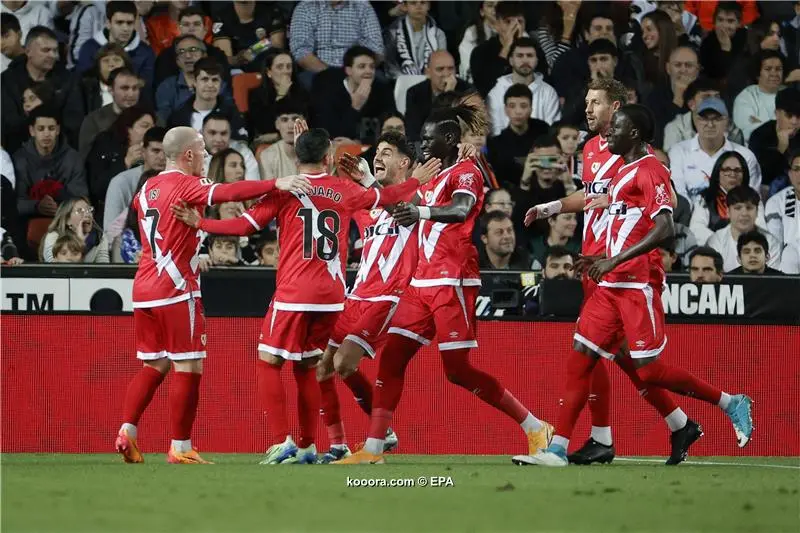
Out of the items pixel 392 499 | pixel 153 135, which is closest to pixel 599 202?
pixel 392 499

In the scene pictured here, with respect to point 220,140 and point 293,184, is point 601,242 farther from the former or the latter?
point 220,140

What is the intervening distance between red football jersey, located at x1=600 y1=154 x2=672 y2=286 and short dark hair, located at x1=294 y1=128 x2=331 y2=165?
6.53 feet

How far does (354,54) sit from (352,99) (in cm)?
48

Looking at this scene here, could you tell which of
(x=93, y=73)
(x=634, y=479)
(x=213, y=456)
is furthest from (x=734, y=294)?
(x=93, y=73)

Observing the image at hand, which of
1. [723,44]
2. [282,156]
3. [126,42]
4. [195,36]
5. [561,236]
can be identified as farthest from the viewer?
[723,44]

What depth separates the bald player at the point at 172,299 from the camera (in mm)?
9078

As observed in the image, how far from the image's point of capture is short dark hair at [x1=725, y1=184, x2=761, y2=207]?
13.3 meters

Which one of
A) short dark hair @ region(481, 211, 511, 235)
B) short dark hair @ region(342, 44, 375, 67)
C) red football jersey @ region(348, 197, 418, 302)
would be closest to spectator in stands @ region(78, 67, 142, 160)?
short dark hair @ region(342, 44, 375, 67)

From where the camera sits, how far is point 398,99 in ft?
48.6

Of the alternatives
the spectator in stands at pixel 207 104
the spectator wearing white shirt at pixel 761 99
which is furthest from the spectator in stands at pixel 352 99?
the spectator wearing white shirt at pixel 761 99

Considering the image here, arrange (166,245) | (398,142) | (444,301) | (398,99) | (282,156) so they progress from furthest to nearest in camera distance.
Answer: (398,99) < (282,156) < (398,142) < (444,301) < (166,245)

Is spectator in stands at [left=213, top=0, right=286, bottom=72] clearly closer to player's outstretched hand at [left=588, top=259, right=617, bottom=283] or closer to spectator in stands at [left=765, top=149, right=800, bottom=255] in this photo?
spectator in stands at [left=765, top=149, right=800, bottom=255]

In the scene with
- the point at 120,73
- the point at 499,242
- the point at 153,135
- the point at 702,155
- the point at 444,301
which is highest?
the point at 120,73

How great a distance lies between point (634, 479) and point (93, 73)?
8.91 meters
